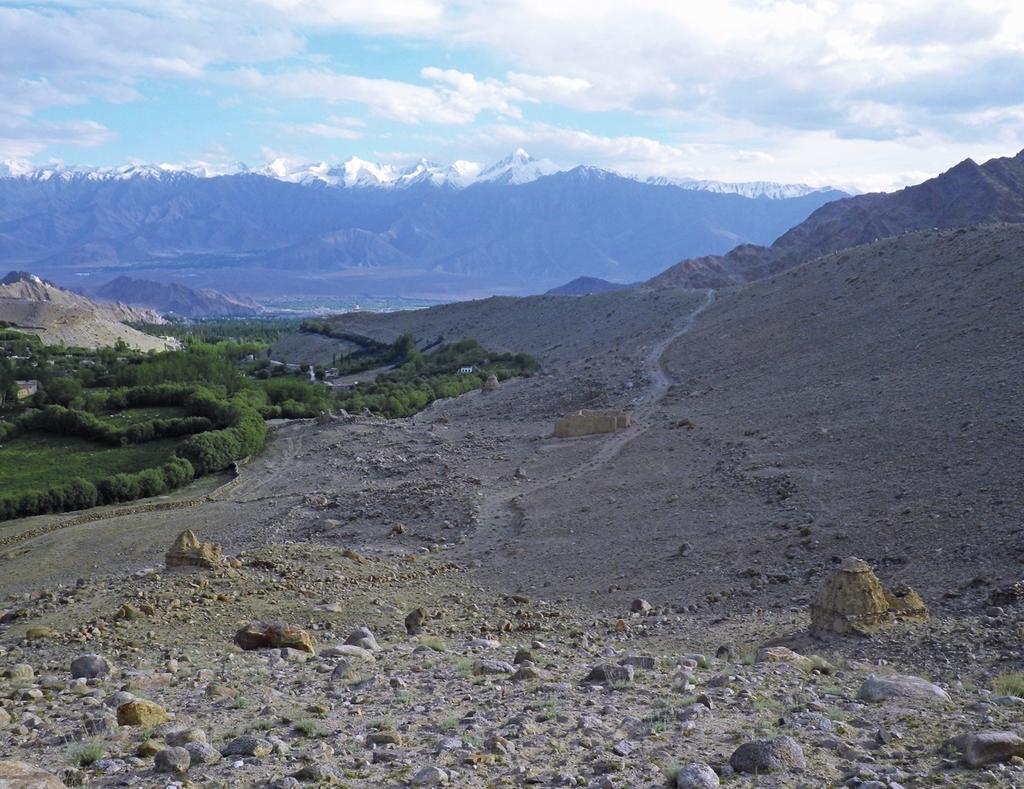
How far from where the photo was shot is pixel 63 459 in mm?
30938

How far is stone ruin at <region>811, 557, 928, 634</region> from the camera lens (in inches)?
366

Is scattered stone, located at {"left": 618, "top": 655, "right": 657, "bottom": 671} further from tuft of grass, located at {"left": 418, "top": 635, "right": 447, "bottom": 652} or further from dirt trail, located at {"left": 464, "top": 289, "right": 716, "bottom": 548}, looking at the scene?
dirt trail, located at {"left": 464, "top": 289, "right": 716, "bottom": 548}

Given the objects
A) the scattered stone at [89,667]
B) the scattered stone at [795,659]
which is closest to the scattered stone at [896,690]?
the scattered stone at [795,659]

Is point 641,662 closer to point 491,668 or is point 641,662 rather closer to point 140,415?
point 491,668

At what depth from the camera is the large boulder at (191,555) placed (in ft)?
41.0

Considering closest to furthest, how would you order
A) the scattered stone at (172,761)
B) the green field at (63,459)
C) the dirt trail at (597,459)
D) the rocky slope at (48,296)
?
the scattered stone at (172,761) < the dirt trail at (597,459) < the green field at (63,459) < the rocky slope at (48,296)

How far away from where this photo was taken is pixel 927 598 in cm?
1065

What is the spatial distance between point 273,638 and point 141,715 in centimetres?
289

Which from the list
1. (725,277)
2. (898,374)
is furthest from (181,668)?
(725,277)

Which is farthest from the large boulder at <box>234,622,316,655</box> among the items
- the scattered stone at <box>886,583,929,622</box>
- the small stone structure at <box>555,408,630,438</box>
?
the small stone structure at <box>555,408,630,438</box>

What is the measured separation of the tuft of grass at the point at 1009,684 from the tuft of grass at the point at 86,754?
A: 569cm

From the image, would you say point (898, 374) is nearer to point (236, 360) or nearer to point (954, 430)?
point (954, 430)

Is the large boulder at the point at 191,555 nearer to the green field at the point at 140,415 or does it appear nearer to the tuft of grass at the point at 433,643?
the tuft of grass at the point at 433,643

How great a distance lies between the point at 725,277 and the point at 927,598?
5861 centimetres
